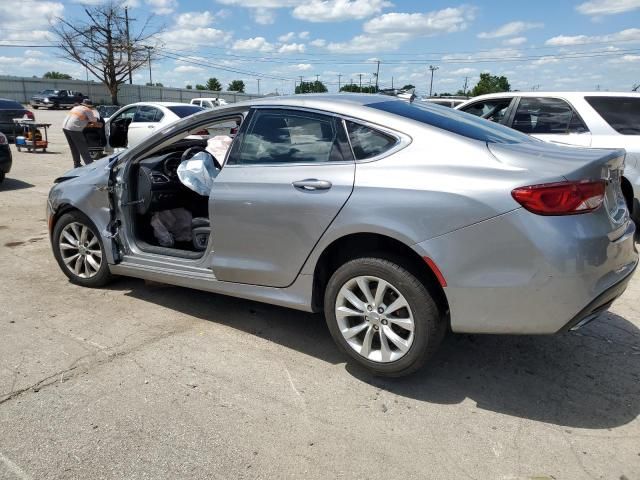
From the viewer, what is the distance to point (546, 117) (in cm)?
682

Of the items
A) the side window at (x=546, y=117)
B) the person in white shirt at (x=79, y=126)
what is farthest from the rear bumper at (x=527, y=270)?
the person in white shirt at (x=79, y=126)

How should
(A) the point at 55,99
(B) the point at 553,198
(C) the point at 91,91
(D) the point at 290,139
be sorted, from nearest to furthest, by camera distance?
1. (B) the point at 553,198
2. (D) the point at 290,139
3. (A) the point at 55,99
4. (C) the point at 91,91

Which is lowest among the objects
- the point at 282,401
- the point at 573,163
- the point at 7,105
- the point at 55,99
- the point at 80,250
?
the point at 282,401

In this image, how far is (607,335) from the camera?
380cm

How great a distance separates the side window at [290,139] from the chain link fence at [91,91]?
48707 mm

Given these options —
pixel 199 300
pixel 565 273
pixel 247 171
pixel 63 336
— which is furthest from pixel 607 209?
pixel 63 336

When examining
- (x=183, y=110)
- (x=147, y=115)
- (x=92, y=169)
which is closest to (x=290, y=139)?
(x=92, y=169)

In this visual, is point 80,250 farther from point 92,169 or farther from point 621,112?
point 621,112

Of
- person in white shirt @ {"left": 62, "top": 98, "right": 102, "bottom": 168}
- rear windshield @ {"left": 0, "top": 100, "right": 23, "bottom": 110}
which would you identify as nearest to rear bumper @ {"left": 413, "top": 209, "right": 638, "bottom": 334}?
person in white shirt @ {"left": 62, "top": 98, "right": 102, "bottom": 168}

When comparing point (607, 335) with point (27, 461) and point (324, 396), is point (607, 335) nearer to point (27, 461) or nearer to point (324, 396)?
point (324, 396)

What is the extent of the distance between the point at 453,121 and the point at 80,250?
340 cm

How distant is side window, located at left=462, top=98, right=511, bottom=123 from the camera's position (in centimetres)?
736

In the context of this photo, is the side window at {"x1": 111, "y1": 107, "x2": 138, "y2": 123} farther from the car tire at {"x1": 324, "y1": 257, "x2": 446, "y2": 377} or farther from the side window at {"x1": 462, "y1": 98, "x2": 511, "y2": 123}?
the car tire at {"x1": 324, "y1": 257, "x2": 446, "y2": 377}

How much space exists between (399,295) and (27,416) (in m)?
2.14
